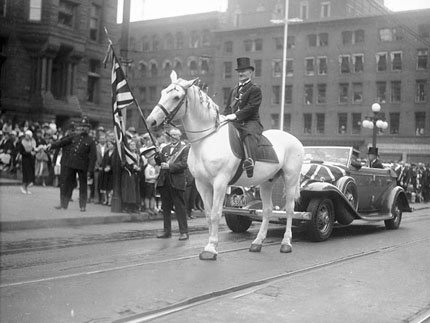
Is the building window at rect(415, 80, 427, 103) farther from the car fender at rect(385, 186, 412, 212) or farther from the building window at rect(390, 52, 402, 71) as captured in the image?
the car fender at rect(385, 186, 412, 212)

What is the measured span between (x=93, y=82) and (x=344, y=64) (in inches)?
147

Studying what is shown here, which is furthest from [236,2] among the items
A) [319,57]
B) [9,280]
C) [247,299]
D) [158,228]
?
[158,228]

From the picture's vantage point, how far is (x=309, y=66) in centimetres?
513

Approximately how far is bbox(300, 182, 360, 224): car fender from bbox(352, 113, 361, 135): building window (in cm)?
92

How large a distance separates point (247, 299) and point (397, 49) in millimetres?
2789

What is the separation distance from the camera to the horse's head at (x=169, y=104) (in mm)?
5230

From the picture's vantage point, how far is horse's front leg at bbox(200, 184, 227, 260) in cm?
585

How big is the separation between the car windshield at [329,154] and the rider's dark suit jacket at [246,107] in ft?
9.37

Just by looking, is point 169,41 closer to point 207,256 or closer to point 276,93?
point 276,93

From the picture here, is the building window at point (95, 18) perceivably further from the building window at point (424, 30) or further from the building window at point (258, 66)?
the building window at point (258, 66)

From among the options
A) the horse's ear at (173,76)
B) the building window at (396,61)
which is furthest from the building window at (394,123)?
the horse's ear at (173,76)

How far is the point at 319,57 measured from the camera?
17.2 ft

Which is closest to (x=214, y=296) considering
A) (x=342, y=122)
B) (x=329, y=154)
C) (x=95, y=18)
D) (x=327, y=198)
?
(x=95, y=18)

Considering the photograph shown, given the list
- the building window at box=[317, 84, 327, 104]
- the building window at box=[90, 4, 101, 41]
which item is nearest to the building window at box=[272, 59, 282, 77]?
the building window at box=[317, 84, 327, 104]
